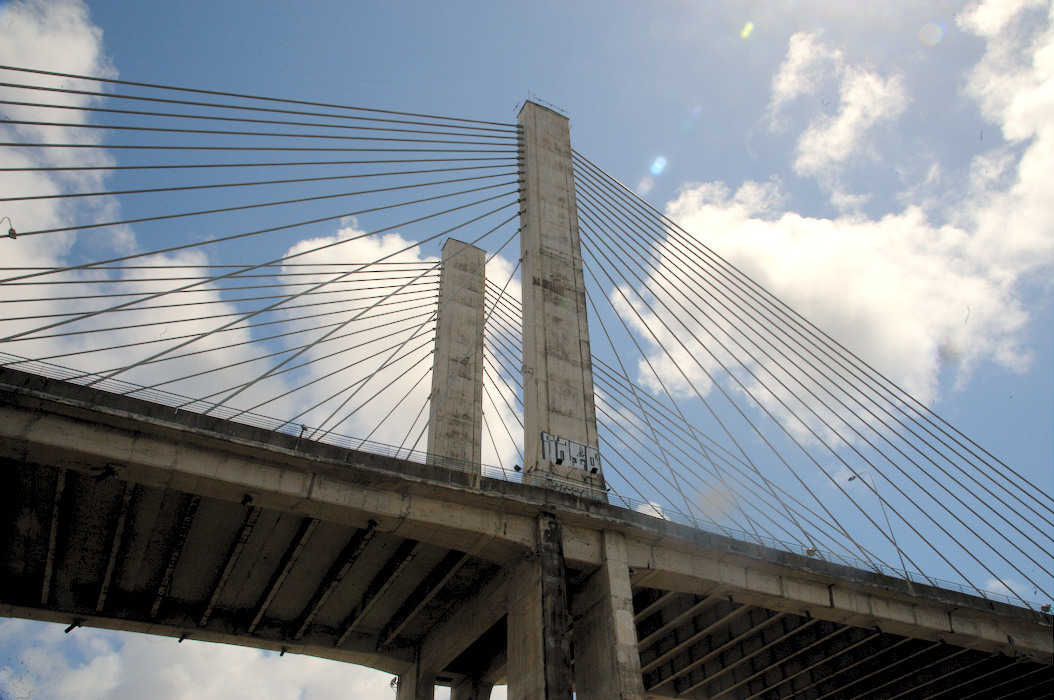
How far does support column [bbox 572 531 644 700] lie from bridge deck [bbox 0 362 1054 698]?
59 centimetres

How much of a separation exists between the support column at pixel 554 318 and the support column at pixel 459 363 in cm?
331

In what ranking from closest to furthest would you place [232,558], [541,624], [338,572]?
[541,624]
[232,558]
[338,572]

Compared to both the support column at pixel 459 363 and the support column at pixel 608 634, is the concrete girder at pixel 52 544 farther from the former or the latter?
the support column at pixel 608 634

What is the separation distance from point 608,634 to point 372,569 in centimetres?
867

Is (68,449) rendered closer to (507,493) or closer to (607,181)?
(507,493)

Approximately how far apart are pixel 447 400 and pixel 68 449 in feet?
53.0

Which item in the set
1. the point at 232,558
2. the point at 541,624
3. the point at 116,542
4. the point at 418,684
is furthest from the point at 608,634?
the point at 116,542

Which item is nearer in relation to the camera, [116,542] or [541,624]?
[541,624]

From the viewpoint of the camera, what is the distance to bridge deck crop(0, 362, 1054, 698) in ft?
66.4

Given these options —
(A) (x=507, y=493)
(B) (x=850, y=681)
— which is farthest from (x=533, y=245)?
(B) (x=850, y=681)

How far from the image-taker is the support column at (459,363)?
32.3 meters

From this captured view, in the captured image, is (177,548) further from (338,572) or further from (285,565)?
(338,572)

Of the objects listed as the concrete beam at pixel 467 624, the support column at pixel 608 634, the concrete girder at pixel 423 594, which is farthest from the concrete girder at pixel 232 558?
the support column at pixel 608 634

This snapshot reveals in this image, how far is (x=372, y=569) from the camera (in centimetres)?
2633
